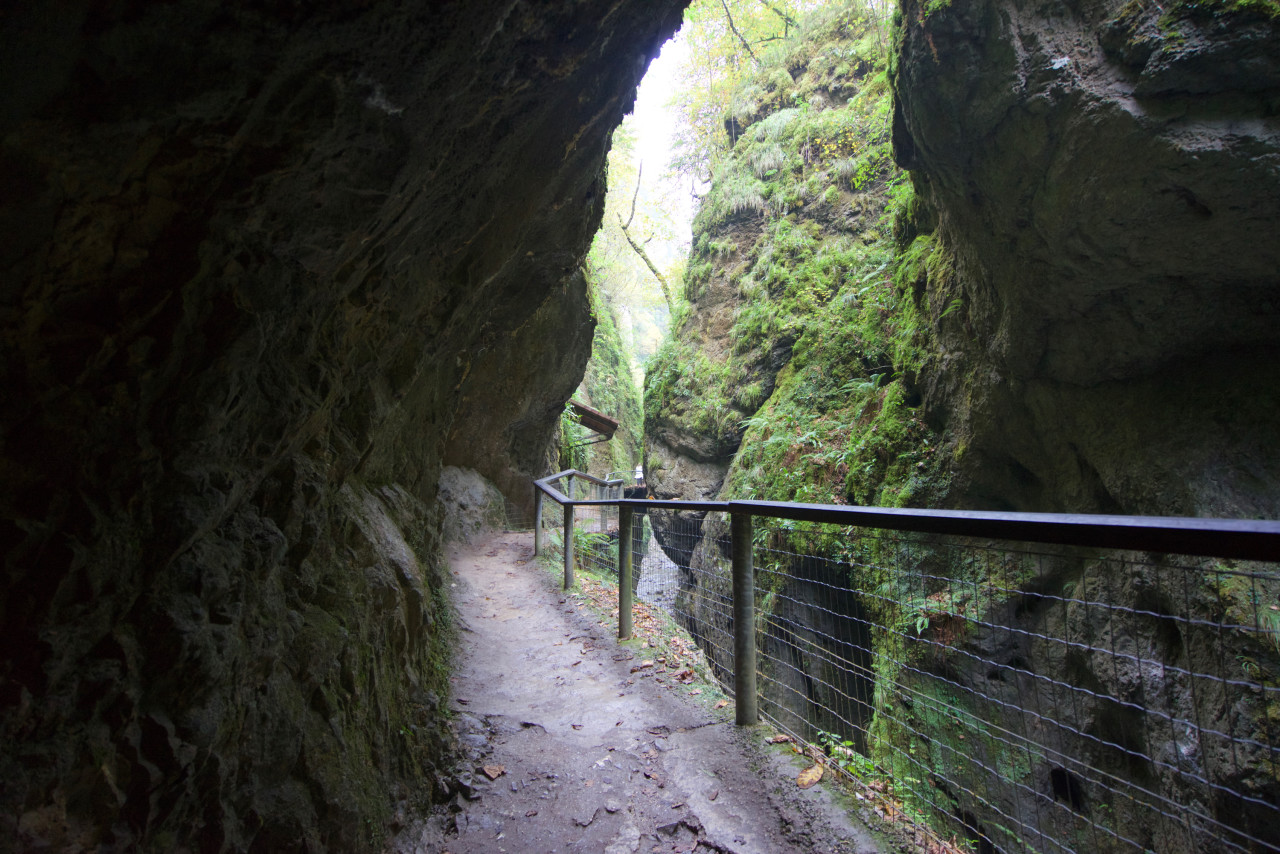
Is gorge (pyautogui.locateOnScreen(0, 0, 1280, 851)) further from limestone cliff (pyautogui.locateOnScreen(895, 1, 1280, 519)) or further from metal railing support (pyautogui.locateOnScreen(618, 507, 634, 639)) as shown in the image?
metal railing support (pyautogui.locateOnScreen(618, 507, 634, 639))

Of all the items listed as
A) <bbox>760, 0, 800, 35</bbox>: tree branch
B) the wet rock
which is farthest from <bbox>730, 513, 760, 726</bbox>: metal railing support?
<bbox>760, 0, 800, 35</bbox>: tree branch

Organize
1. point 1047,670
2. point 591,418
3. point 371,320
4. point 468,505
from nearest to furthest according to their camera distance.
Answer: point 371,320 → point 1047,670 → point 468,505 → point 591,418

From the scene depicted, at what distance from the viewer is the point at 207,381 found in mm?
1590

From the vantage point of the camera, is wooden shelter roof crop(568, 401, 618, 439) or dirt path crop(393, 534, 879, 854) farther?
wooden shelter roof crop(568, 401, 618, 439)

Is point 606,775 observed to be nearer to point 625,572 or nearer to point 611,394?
point 625,572

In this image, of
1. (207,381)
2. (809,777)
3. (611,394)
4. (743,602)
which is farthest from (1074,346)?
(611,394)

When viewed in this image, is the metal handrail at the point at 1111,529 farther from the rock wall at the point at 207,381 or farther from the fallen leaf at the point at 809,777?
the rock wall at the point at 207,381

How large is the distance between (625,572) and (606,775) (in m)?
1.77

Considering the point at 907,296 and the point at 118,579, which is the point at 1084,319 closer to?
the point at 907,296

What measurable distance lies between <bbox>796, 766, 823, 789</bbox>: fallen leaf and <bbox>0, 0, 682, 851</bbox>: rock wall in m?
1.59

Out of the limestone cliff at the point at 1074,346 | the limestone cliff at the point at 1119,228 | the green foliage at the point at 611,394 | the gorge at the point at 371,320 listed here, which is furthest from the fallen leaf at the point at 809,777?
the green foliage at the point at 611,394

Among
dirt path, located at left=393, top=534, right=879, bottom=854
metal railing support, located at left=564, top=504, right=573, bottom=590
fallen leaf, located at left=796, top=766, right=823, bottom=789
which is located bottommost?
dirt path, located at left=393, top=534, right=879, bottom=854

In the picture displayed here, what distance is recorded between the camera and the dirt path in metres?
2.39

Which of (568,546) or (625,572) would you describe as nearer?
(625,572)
